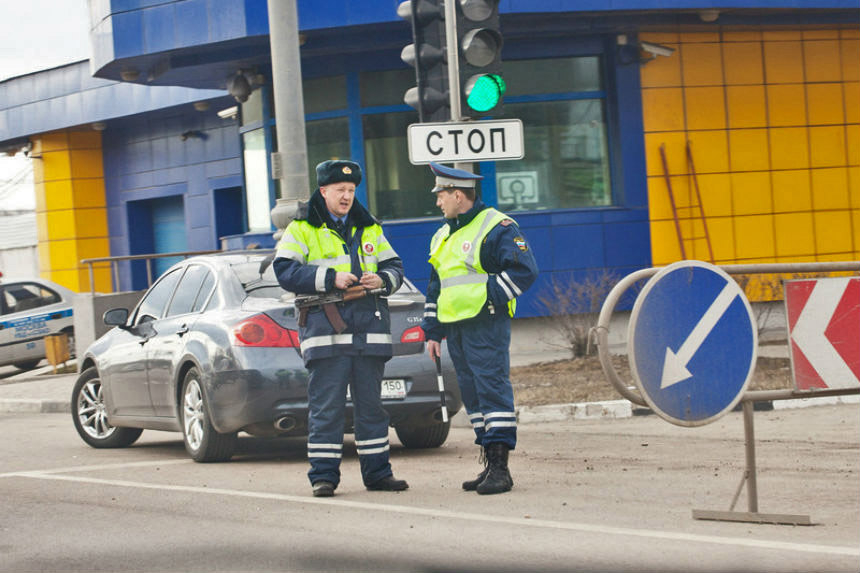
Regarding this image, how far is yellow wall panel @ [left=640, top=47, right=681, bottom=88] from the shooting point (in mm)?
18875

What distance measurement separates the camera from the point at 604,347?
22.8 feet

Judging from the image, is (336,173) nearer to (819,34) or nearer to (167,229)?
(819,34)

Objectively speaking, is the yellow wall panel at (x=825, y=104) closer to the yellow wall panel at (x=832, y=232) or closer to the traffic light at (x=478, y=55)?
the yellow wall panel at (x=832, y=232)

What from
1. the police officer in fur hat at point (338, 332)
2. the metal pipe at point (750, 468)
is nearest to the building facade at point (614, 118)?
the police officer in fur hat at point (338, 332)

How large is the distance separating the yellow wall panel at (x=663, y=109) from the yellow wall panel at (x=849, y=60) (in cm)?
258

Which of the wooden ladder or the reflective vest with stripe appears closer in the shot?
the reflective vest with stripe

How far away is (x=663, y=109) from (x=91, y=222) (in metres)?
14.1

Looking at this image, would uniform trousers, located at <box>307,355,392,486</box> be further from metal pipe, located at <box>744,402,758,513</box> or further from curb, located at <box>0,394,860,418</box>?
curb, located at <box>0,394,860,418</box>

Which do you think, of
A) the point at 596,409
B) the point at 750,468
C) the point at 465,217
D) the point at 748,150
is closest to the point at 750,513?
the point at 750,468

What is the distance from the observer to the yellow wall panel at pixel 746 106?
19.2 m

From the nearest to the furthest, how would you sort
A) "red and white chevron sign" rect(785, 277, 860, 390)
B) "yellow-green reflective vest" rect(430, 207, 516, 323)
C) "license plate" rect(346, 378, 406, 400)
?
"red and white chevron sign" rect(785, 277, 860, 390) < "yellow-green reflective vest" rect(430, 207, 516, 323) < "license plate" rect(346, 378, 406, 400)

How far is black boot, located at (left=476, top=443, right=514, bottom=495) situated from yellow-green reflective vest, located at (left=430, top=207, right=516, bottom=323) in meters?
0.77

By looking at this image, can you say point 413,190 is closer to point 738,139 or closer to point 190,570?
point 738,139

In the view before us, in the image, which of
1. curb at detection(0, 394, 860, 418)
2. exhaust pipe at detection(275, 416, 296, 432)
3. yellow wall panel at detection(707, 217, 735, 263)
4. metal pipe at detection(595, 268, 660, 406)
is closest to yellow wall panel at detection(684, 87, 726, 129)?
yellow wall panel at detection(707, 217, 735, 263)
